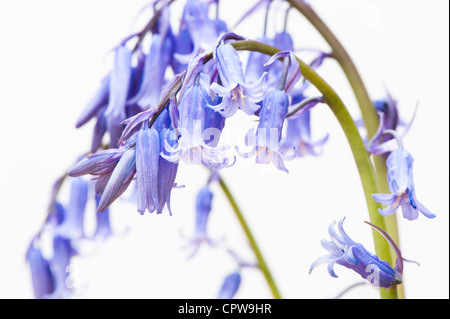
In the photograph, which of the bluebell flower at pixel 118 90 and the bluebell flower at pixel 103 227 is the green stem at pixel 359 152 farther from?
the bluebell flower at pixel 103 227

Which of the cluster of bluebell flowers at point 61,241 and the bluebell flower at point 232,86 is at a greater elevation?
the bluebell flower at point 232,86

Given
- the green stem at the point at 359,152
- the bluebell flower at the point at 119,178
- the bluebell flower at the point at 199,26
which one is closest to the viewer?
the bluebell flower at the point at 119,178

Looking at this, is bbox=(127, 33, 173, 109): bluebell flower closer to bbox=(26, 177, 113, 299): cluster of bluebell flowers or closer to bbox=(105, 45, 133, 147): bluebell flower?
bbox=(105, 45, 133, 147): bluebell flower

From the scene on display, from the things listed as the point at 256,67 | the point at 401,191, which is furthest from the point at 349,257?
the point at 256,67

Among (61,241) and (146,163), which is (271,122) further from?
(61,241)

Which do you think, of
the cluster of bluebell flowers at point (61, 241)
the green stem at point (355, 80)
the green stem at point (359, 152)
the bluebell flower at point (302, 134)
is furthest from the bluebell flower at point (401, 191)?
the cluster of bluebell flowers at point (61, 241)

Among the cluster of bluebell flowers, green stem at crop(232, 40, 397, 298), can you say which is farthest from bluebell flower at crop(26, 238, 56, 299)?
green stem at crop(232, 40, 397, 298)
